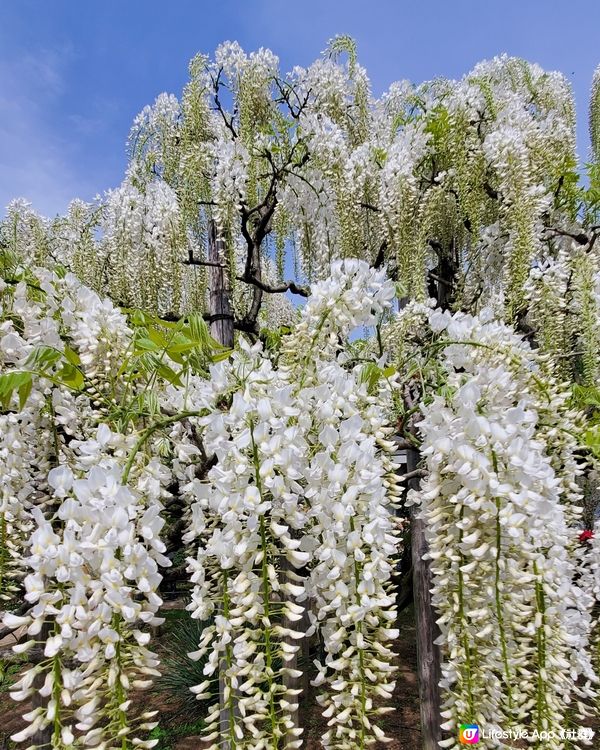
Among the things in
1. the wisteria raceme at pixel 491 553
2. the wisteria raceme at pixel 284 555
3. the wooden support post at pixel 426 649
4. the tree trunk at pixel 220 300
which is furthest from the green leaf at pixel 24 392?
the tree trunk at pixel 220 300

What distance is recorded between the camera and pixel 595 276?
352 cm

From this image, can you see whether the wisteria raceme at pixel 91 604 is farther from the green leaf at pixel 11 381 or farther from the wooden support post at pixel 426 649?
the wooden support post at pixel 426 649

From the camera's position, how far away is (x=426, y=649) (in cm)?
265

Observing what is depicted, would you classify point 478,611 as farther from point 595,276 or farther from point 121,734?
point 595,276

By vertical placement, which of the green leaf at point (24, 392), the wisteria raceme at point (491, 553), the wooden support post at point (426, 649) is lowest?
the wooden support post at point (426, 649)

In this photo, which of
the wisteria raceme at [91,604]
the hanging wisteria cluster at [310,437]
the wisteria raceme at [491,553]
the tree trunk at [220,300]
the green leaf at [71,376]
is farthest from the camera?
the tree trunk at [220,300]

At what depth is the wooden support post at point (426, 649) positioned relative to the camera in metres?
2.58

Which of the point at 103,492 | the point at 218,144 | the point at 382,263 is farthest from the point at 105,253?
the point at 103,492

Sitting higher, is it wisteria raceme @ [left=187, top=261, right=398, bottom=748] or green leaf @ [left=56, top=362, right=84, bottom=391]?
green leaf @ [left=56, top=362, right=84, bottom=391]

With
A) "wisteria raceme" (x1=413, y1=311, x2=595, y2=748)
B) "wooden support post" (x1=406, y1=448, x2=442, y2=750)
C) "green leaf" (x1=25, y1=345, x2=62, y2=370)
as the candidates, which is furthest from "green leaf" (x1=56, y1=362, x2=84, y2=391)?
"wooden support post" (x1=406, y1=448, x2=442, y2=750)

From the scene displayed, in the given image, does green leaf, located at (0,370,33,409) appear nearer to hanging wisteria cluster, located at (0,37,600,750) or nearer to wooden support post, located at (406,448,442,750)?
hanging wisteria cluster, located at (0,37,600,750)

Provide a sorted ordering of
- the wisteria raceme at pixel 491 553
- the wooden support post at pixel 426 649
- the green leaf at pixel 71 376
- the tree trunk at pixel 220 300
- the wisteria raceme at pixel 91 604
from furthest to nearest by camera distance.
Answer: the tree trunk at pixel 220 300 < the wooden support post at pixel 426 649 < the green leaf at pixel 71 376 < the wisteria raceme at pixel 491 553 < the wisteria raceme at pixel 91 604

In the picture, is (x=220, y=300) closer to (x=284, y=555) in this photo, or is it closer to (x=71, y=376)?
(x=71, y=376)

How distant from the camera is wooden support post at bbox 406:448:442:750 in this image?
8.45 ft
